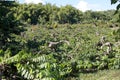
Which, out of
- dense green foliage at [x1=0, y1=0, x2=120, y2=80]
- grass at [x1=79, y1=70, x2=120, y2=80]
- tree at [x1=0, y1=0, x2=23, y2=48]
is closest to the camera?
dense green foliage at [x1=0, y1=0, x2=120, y2=80]

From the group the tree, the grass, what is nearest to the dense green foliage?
the tree

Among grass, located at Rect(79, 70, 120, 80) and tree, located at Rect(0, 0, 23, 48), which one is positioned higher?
tree, located at Rect(0, 0, 23, 48)

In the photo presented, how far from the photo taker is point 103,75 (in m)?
22.5

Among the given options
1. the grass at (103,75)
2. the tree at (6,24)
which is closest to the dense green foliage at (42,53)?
the tree at (6,24)

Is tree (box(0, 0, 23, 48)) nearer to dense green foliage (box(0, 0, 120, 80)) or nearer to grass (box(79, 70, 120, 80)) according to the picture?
dense green foliage (box(0, 0, 120, 80))

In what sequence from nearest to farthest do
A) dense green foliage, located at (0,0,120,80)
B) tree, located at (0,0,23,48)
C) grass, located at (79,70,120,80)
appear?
dense green foliage, located at (0,0,120,80) < grass, located at (79,70,120,80) < tree, located at (0,0,23,48)

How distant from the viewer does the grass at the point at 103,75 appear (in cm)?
2144

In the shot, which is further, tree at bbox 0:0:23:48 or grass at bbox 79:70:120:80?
tree at bbox 0:0:23:48

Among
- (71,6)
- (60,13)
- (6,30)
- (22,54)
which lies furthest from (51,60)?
(71,6)

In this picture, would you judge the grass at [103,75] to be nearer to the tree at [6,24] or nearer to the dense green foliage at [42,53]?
the dense green foliage at [42,53]

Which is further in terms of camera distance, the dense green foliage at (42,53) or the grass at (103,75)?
the grass at (103,75)

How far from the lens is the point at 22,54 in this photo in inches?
275

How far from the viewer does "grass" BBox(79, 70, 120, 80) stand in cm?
2144

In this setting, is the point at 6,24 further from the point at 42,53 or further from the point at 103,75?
the point at 103,75
